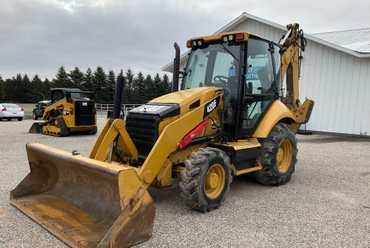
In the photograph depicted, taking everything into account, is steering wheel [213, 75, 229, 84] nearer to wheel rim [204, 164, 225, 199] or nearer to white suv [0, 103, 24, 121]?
wheel rim [204, 164, 225, 199]

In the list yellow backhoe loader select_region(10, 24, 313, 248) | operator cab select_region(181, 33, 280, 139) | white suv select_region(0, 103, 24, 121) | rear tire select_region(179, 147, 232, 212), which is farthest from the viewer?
white suv select_region(0, 103, 24, 121)

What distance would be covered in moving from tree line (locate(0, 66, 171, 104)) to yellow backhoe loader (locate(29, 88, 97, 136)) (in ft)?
138

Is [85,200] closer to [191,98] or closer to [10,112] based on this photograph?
[191,98]

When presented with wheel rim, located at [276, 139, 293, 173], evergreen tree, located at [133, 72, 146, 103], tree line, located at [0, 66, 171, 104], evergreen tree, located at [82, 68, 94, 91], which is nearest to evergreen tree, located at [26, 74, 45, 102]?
tree line, located at [0, 66, 171, 104]

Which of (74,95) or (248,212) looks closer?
(248,212)

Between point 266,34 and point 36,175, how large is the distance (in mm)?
14353

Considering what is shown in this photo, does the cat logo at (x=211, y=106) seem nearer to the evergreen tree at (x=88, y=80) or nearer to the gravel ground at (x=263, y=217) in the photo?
the gravel ground at (x=263, y=217)

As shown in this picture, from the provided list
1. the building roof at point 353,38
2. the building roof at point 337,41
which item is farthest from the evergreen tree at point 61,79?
the building roof at point 353,38

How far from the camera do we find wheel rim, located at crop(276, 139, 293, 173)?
677 centimetres

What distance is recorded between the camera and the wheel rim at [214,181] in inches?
201

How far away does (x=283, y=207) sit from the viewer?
5418 mm

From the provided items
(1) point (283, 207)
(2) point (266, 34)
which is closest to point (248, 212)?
(1) point (283, 207)

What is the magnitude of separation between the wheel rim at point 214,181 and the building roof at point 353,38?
435 inches

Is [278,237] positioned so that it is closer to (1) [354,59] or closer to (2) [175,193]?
(2) [175,193]
